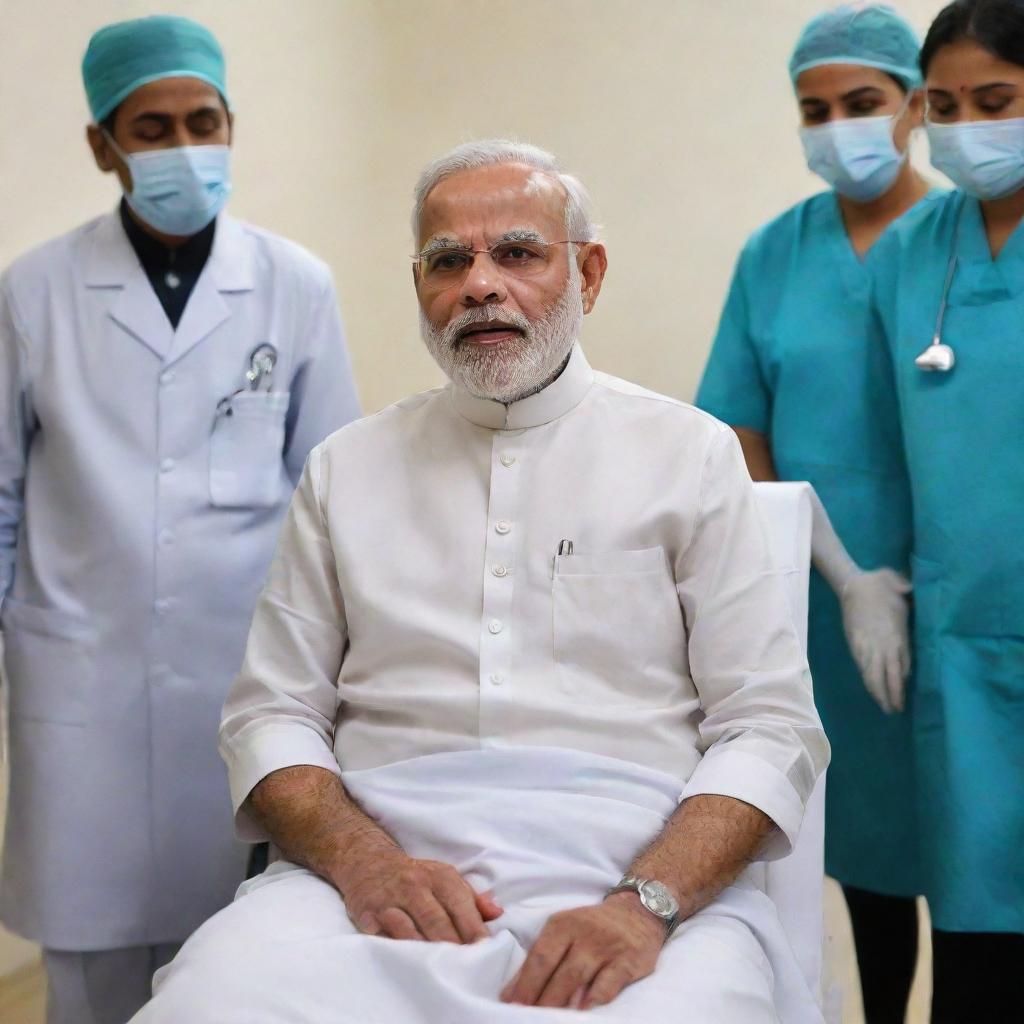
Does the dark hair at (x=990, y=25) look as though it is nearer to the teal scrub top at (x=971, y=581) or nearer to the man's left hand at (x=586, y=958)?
the teal scrub top at (x=971, y=581)

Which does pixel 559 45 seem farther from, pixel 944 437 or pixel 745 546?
pixel 745 546

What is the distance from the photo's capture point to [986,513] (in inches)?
77.0

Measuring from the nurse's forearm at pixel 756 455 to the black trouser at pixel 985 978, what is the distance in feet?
2.61

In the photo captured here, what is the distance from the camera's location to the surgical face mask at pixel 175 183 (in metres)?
2.14

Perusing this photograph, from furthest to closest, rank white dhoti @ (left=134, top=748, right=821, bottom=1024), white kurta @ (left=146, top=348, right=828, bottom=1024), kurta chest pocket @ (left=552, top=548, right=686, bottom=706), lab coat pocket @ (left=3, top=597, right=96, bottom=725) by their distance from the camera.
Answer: lab coat pocket @ (left=3, top=597, right=96, bottom=725), kurta chest pocket @ (left=552, top=548, right=686, bottom=706), white kurta @ (left=146, top=348, right=828, bottom=1024), white dhoti @ (left=134, top=748, right=821, bottom=1024)

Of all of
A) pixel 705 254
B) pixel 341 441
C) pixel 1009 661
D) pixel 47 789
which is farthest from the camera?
pixel 705 254

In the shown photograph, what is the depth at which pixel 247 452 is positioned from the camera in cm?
215

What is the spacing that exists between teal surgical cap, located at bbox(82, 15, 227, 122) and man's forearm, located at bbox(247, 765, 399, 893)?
3.75 feet

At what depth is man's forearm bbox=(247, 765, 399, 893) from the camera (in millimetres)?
1491

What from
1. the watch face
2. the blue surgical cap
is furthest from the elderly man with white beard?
the blue surgical cap

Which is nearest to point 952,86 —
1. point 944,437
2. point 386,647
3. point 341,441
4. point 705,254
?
point 944,437

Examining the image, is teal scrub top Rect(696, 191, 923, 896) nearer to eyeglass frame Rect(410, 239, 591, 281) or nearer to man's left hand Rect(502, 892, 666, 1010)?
eyeglass frame Rect(410, 239, 591, 281)

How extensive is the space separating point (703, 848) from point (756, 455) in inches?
41.9

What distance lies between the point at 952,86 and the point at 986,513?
61 cm
